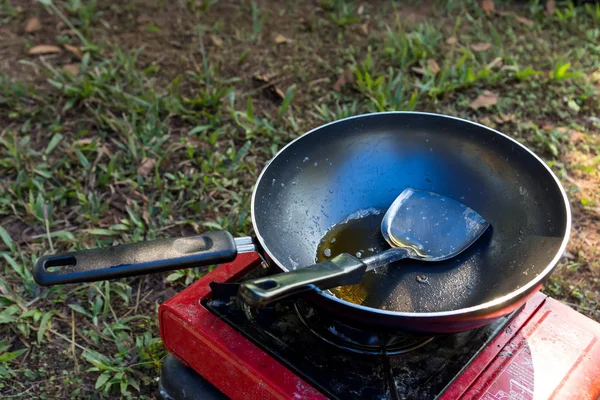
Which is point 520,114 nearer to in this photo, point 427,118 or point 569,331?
point 427,118

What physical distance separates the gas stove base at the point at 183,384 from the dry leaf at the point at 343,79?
4.78 feet

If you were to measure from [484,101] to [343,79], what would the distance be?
1.92 ft

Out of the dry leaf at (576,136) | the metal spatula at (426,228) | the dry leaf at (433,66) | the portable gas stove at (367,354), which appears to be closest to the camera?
the portable gas stove at (367,354)

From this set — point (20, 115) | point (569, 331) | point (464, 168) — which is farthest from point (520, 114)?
point (20, 115)

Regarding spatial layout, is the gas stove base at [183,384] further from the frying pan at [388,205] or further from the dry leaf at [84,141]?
the dry leaf at [84,141]

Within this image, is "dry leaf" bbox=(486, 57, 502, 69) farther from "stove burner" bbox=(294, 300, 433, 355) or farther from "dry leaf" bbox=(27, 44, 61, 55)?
"dry leaf" bbox=(27, 44, 61, 55)

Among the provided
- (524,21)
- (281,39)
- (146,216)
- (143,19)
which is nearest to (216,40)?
(281,39)

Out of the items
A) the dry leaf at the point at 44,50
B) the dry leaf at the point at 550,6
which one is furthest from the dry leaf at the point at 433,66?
the dry leaf at the point at 44,50

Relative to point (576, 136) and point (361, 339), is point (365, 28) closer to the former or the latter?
point (576, 136)

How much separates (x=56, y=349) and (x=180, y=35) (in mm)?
1626

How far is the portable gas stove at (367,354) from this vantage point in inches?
48.7

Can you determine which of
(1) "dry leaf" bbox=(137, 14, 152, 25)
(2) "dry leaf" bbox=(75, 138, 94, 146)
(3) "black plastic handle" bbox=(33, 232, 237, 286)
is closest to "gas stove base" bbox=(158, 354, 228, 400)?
(3) "black plastic handle" bbox=(33, 232, 237, 286)

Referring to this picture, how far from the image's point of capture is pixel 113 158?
229 centimetres

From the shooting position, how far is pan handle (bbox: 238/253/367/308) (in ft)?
3.12
